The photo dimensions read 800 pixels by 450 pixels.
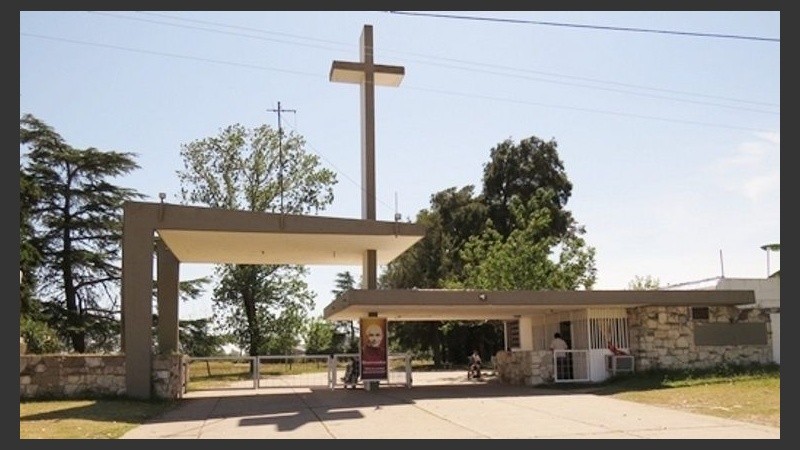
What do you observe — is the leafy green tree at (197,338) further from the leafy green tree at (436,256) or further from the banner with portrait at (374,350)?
the banner with portrait at (374,350)

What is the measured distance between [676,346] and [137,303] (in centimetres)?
1408

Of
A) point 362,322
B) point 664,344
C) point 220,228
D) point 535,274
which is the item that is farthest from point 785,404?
point 535,274

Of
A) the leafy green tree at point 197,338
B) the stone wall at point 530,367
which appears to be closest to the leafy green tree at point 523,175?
the leafy green tree at point 197,338

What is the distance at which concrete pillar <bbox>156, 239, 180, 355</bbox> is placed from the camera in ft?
78.7

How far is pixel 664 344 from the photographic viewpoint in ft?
73.7

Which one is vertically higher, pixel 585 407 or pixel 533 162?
pixel 533 162

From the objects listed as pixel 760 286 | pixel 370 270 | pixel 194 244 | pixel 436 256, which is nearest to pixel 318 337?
pixel 436 256

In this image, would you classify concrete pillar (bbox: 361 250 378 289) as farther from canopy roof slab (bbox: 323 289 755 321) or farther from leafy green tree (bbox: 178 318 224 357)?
leafy green tree (bbox: 178 318 224 357)

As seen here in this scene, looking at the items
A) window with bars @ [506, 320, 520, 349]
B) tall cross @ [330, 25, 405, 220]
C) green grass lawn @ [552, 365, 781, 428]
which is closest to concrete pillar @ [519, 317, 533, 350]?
window with bars @ [506, 320, 520, 349]

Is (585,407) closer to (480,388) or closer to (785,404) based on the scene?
(785,404)

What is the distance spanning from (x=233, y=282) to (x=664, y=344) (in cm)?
2624

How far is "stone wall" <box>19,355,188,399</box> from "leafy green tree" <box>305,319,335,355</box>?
95.7 feet

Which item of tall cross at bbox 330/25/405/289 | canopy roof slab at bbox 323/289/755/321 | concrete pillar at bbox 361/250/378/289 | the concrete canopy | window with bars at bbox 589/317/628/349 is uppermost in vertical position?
tall cross at bbox 330/25/405/289

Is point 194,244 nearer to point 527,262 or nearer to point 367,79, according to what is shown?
point 367,79
